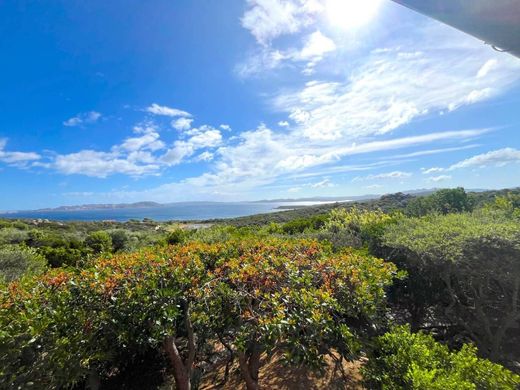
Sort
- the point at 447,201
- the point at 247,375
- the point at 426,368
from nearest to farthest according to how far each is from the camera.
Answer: the point at 426,368 → the point at 247,375 → the point at 447,201

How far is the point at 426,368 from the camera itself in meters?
2.70

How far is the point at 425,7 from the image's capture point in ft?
4.75

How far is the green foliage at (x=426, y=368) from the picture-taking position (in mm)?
2350

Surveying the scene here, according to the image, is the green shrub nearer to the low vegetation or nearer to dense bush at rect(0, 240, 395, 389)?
the low vegetation

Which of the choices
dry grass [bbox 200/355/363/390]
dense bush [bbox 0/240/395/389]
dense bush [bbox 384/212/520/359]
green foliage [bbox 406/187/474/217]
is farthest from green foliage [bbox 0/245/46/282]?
green foliage [bbox 406/187/474/217]

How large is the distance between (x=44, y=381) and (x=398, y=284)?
21.7 feet

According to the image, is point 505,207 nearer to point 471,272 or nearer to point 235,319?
point 471,272

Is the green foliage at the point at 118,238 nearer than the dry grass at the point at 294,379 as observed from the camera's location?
No

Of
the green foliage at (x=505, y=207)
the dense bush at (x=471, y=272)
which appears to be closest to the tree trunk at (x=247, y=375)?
the dense bush at (x=471, y=272)

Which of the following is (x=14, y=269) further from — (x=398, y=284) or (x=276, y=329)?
(x=398, y=284)

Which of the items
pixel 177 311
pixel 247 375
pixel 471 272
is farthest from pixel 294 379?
pixel 471 272

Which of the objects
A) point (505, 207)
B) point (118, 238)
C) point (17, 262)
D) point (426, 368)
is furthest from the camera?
point (118, 238)

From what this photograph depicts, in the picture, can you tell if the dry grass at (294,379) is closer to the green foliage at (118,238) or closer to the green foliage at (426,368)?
the green foliage at (426,368)

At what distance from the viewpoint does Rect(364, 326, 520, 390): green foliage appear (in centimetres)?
235
